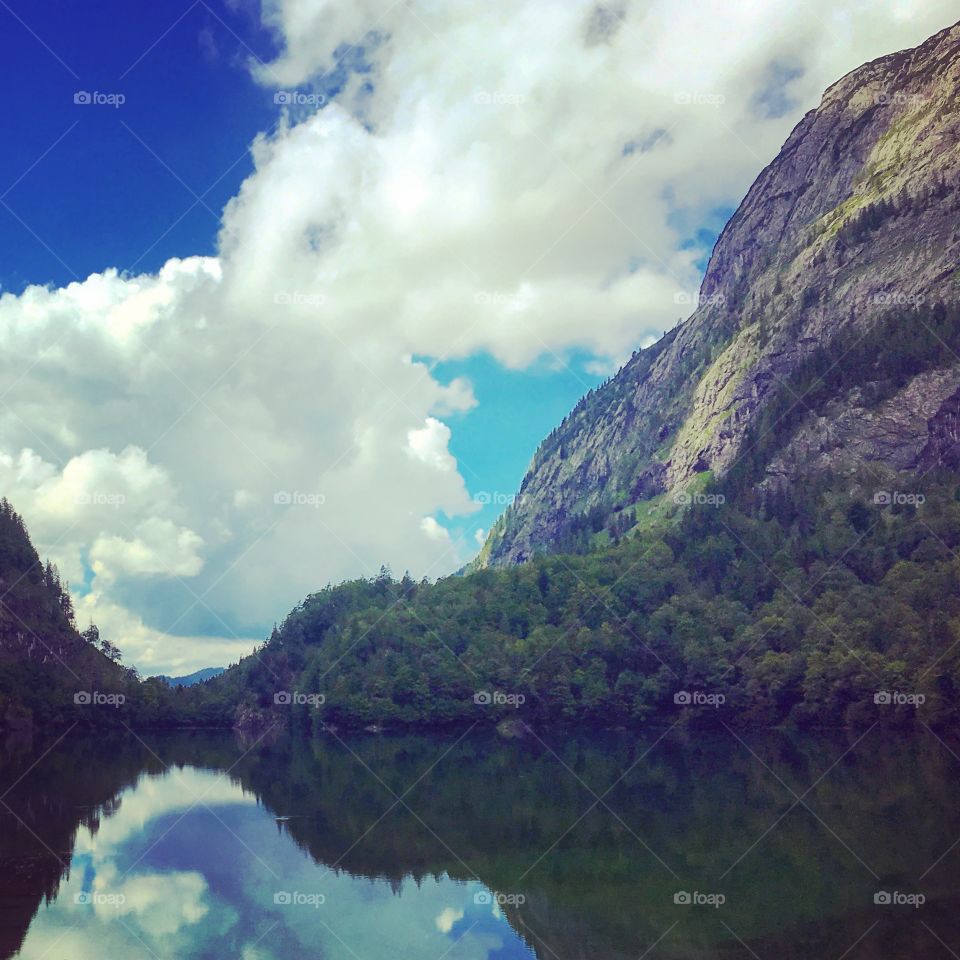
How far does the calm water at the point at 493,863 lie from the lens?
3400 centimetres

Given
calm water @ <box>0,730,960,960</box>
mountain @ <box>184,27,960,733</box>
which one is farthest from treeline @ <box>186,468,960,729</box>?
calm water @ <box>0,730,960,960</box>

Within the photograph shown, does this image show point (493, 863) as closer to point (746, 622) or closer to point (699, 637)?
point (699, 637)

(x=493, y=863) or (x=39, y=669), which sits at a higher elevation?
(x=493, y=863)

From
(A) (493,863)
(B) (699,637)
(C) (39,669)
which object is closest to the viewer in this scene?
(A) (493,863)

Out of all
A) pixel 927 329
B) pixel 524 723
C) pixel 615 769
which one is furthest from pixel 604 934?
pixel 927 329

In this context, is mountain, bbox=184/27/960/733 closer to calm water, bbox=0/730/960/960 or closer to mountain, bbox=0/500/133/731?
mountain, bbox=0/500/133/731

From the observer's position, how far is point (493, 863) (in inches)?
1818

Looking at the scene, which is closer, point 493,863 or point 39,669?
point 493,863

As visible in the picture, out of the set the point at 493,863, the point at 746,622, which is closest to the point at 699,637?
the point at 746,622

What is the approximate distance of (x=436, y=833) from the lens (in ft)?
176

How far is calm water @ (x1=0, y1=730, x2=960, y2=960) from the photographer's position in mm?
34000

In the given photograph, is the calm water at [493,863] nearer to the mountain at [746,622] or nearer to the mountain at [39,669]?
the mountain at [746,622]

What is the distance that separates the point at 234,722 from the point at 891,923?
6783 inches

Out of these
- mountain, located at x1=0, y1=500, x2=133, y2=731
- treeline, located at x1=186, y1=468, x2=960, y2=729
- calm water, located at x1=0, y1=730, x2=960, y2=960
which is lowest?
mountain, located at x1=0, y1=500, x2=133, y2=731
